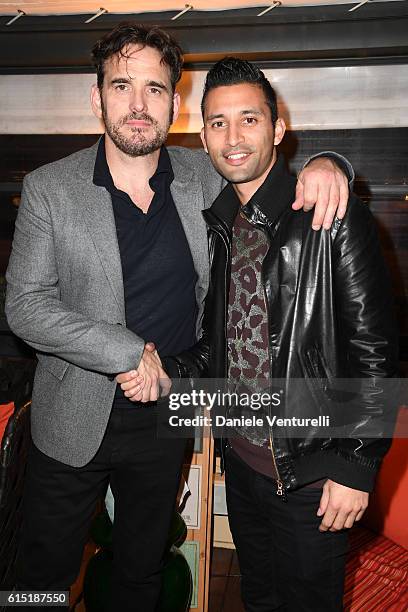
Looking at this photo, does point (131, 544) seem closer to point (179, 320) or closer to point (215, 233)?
point (179, 320)

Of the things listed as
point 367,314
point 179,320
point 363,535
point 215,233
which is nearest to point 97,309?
point 179,320

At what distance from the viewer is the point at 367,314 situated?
1562 mm

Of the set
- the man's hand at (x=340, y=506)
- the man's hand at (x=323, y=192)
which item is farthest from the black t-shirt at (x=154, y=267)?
the man's hand at (x=340, y=506)

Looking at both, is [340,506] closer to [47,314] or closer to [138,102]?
[47,314]

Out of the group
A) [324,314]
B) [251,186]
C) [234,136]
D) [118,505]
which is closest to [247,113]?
[234,136]

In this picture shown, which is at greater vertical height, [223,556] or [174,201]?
[174,201]

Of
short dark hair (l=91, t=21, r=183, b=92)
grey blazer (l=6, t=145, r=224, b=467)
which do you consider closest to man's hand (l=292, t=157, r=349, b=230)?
grey blazer (l=6, t=145, r=224, b=467)

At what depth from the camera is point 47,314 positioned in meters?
1.75

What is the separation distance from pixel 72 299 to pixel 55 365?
0.23 m

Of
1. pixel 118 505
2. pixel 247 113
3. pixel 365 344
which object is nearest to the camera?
pixel 365 344

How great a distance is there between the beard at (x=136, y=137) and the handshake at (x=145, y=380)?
0.63m

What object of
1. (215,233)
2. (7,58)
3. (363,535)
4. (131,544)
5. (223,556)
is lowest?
(223,556)

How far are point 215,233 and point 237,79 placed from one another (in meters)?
0.48

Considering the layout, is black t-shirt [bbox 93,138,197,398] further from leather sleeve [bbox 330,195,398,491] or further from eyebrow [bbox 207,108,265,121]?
leather sleeve [bbox 330,195,398,491]
